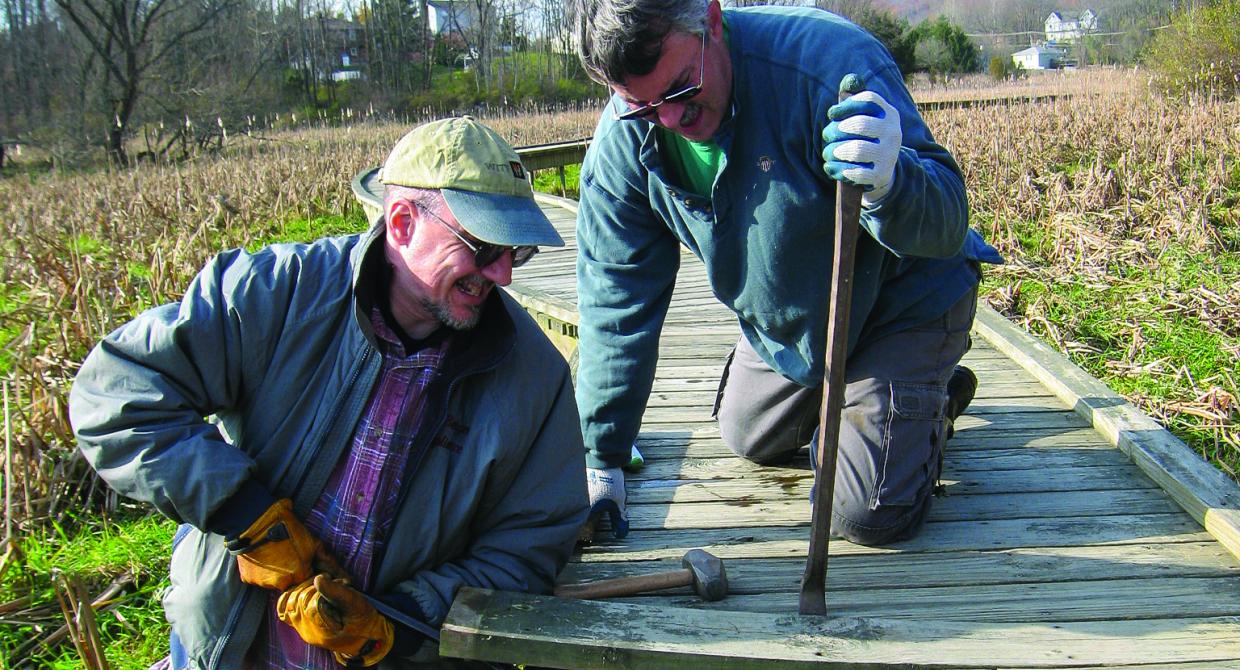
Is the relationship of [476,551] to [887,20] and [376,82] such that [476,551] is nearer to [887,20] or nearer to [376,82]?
[887,20]

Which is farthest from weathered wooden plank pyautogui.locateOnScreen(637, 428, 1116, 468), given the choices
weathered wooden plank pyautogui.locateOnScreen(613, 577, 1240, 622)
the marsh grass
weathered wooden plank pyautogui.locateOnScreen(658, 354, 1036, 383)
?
the marsh grass

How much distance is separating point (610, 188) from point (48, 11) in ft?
114

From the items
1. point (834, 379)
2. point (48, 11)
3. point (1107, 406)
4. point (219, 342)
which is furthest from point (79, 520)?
point (48, 11)

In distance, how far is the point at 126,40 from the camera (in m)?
24.0

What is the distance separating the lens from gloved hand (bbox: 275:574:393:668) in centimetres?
200

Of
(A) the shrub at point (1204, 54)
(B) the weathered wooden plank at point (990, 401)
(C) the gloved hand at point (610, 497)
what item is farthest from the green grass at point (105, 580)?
(A) the shrub at point (1204, 54)

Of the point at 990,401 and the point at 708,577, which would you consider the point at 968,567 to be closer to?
the point at 708,577

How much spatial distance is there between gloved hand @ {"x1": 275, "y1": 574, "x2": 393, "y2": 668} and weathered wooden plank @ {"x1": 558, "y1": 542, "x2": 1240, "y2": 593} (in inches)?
28.3

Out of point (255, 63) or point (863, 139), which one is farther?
point (255, 63)

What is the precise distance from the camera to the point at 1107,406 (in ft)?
11.9

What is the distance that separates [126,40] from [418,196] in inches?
1005

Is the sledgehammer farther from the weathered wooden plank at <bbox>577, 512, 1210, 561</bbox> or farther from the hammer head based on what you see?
the weathered wooden plank at <bbox>577, 512, 1210, 561</bbox>

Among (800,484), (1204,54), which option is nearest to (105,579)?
(800,484)

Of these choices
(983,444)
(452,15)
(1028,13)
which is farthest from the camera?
(1028,13)
